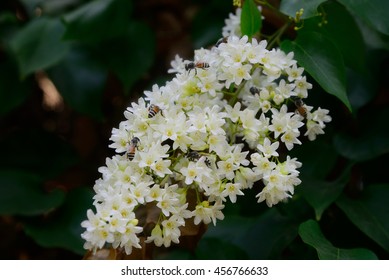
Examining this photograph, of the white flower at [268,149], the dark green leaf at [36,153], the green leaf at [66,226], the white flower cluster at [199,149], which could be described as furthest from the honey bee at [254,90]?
the dark green leaf at [36,153]

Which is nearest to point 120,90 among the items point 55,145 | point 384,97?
point 55,145

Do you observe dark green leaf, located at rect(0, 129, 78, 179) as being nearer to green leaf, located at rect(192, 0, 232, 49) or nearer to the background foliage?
the background foliage

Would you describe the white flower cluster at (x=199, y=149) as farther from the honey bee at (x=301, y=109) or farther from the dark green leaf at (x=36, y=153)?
the dark green leaf at (x=36, y=153)

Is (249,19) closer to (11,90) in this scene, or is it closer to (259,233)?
(259,233)

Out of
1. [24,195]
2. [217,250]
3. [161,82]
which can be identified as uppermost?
[161,82]

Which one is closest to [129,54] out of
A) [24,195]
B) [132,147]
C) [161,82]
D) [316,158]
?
[161,82]

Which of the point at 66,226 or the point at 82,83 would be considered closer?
the point at 66,226

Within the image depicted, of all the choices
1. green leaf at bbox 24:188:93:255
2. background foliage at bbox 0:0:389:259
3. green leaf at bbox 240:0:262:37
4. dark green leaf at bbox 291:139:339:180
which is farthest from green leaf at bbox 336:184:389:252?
green leaf at bbox 24:188:93:255
